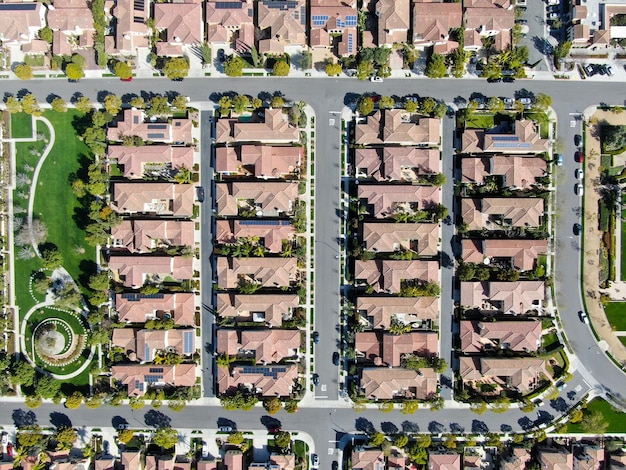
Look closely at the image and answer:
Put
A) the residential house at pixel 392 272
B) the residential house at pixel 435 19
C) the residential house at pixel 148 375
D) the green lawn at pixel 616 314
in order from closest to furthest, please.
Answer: the residential house at pixel 435 19
the residential house at pixel 392 272
the residential house at pixel 148 375
the green lawn at pixel 616 314

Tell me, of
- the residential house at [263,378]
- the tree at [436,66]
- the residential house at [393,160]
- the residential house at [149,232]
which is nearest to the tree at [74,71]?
the residential house at [149,232]

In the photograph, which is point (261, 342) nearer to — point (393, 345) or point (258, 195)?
point (393, 345)

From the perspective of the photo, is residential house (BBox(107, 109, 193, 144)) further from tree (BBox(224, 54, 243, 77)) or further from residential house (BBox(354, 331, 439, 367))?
residential house (BBox(354, 331, 439, 367))

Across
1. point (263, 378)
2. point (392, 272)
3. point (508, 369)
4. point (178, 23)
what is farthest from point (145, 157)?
point (508, 369)

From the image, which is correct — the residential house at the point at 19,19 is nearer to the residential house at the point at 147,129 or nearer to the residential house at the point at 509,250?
the residential house at the point at 147,129

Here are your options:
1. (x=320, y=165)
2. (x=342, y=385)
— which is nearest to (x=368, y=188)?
(x=320, y=165)

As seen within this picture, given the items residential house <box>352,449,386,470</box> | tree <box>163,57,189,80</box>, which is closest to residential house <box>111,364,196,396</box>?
residential house <box>352,449,386,470</box>
